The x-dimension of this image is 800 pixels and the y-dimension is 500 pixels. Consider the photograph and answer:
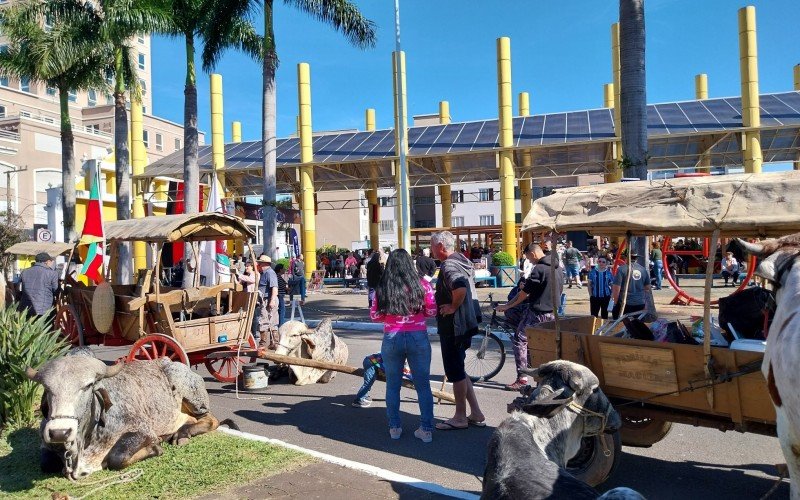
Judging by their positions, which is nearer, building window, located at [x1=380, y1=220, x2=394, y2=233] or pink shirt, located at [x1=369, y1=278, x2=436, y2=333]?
pink shirt, located at [x1=369, y1=278, x2=436, y2=333]

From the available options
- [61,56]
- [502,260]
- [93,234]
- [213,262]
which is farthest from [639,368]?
[61,56]

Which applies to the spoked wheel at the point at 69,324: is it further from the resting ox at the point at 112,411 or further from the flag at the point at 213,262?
the flag at the point at 213,262

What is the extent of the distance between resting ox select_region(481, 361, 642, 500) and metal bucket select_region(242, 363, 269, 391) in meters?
5.10

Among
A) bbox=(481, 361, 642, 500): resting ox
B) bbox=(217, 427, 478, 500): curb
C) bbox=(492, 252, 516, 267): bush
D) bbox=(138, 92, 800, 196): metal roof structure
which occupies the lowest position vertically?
bbox=(217, 427, 478, 500): curb

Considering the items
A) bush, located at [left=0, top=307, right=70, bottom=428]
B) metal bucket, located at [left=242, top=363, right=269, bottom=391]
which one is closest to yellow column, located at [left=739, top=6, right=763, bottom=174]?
A: metal bucket, located at [left=242, top=363, right=269, bottom=391]

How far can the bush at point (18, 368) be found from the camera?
6258 millimetres

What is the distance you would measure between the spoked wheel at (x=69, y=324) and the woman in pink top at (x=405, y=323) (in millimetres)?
5498

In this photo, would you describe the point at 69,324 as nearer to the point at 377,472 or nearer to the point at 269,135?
the point at 377,472

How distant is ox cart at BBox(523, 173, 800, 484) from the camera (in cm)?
438

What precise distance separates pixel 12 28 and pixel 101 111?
43720mm

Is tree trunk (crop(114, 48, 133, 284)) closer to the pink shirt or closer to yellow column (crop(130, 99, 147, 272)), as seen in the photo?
yellow column (crop(130, 99, 147, 272))

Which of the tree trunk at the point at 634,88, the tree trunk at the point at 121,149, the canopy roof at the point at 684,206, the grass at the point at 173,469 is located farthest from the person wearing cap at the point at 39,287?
the tree trunk at the point at 121,149

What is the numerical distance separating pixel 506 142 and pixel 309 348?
18.8 m

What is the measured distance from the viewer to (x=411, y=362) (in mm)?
6098
